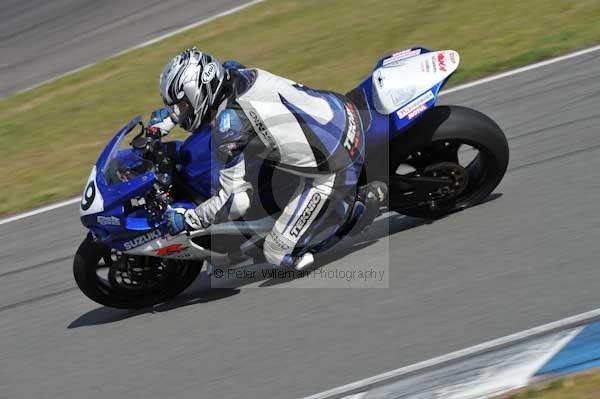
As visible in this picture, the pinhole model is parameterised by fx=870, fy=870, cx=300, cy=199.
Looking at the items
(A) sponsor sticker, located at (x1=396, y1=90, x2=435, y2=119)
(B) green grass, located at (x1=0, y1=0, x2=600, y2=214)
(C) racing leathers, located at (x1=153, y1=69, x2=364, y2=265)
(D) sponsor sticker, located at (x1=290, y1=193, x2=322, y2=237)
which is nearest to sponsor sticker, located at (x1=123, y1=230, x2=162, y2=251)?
(C) racing leathers, located at (x1=153, y1=69, x2=364, y2=265)

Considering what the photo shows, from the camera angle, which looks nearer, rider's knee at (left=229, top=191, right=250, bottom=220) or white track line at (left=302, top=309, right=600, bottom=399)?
white track line at (left=302, top=309, right=600, bottom=399)

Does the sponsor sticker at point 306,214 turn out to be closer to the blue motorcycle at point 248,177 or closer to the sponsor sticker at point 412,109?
the blue motorcycle at point 248,177

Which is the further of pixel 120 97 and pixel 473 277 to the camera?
pixel 120 97

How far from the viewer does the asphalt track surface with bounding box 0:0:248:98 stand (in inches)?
516

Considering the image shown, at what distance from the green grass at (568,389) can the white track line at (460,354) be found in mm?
515

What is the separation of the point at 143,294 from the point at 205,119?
135 cm

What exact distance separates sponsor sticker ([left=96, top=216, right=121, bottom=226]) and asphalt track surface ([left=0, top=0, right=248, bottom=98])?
7.80 metres

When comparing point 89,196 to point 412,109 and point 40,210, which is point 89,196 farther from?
point 40,210

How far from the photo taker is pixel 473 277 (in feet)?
17.7

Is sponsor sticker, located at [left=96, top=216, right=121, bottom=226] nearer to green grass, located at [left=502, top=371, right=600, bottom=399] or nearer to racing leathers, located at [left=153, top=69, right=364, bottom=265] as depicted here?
racing leathers, located at [left=153, top=69, right=364, bottom=265]

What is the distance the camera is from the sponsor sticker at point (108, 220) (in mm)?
5520

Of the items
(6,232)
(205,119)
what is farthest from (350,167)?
(6,232)

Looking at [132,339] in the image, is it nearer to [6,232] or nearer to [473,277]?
[473,277]

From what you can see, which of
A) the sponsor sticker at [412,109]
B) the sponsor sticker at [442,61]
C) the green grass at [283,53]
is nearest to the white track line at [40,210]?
the green grass at [283,53]
